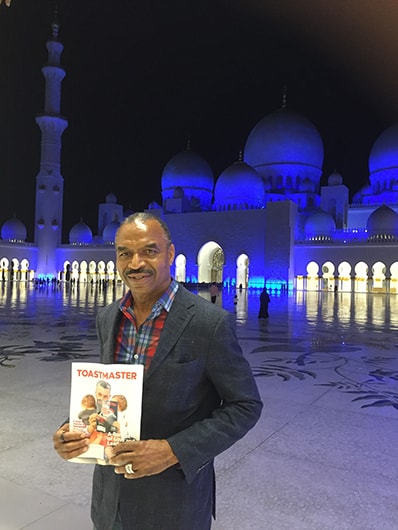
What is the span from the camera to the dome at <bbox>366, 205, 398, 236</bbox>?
27422 mm

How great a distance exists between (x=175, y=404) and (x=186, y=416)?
0.06 meters

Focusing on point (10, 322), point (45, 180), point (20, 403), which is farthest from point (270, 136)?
point (20, 403)

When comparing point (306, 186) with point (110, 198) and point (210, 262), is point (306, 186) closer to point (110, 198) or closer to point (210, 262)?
point (210, 262)

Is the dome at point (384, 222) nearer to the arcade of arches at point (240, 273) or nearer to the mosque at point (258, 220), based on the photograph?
the mosque at point (258, 220)

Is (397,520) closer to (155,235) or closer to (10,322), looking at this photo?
(155,235)

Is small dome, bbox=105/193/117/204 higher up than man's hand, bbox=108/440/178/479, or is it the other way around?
small dome, bbox=105/193/117/204

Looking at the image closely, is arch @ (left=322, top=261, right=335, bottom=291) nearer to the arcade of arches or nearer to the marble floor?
the arcade of arches

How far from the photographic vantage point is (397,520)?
181 centimetres

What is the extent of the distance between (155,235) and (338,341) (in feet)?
19.3

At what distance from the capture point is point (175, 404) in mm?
1173

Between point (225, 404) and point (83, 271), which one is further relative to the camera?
point (83, 271)

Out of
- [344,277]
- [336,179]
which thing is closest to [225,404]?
[344,277]

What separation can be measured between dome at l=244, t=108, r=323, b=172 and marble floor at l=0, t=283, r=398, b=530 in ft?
95.7

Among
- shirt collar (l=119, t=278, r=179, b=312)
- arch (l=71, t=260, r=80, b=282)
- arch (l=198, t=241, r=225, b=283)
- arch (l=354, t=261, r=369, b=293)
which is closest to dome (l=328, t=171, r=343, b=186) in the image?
arch (l=354, t=261, r=369, b=293)
